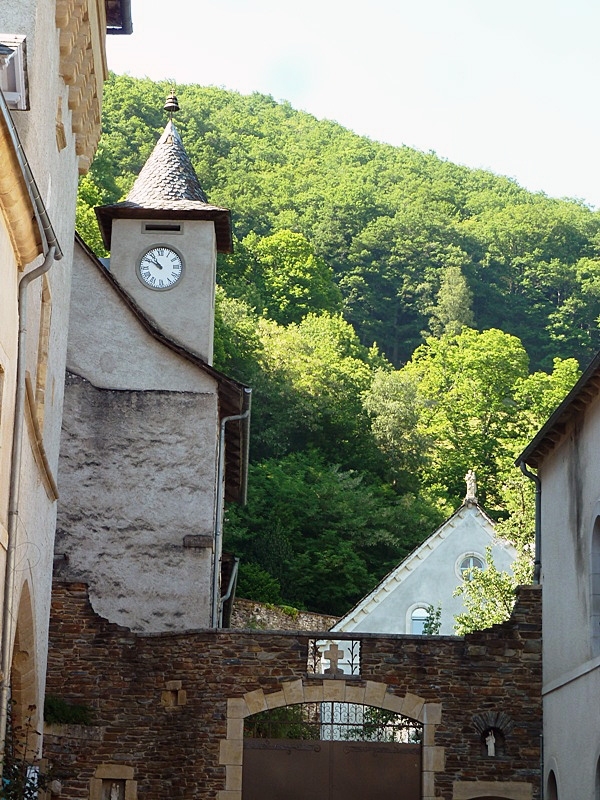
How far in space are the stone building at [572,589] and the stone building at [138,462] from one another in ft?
15.8

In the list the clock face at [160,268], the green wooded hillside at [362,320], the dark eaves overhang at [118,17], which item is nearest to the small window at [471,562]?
the green wooded hillside at [362,320]

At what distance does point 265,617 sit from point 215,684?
46.5 ft

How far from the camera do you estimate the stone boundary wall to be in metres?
31.1

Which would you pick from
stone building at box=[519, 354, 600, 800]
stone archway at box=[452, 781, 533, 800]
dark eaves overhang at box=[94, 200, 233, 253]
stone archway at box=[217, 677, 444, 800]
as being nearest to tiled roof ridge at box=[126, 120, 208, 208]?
dark eaves overhang at box=[94, 200, 233, 253]

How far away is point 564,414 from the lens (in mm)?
16344

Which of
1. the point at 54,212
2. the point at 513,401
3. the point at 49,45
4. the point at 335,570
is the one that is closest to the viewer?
the point at 49,45

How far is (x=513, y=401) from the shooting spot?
169 ft

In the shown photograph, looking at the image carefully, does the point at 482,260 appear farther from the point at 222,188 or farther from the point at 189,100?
the point at 189,100

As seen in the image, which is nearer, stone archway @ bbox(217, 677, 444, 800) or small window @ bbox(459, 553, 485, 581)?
stone archway @ bbox(217, 677, 444, 800)

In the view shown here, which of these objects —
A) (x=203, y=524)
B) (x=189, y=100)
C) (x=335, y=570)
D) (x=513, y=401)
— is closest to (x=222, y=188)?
(x=189, y=100)

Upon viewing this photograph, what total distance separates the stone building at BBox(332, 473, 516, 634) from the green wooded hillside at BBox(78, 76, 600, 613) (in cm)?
454

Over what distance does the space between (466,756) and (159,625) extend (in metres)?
4.75

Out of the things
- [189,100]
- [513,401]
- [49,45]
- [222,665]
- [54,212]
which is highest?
[189,100]

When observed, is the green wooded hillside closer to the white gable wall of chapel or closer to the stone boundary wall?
the stone boundary wall
